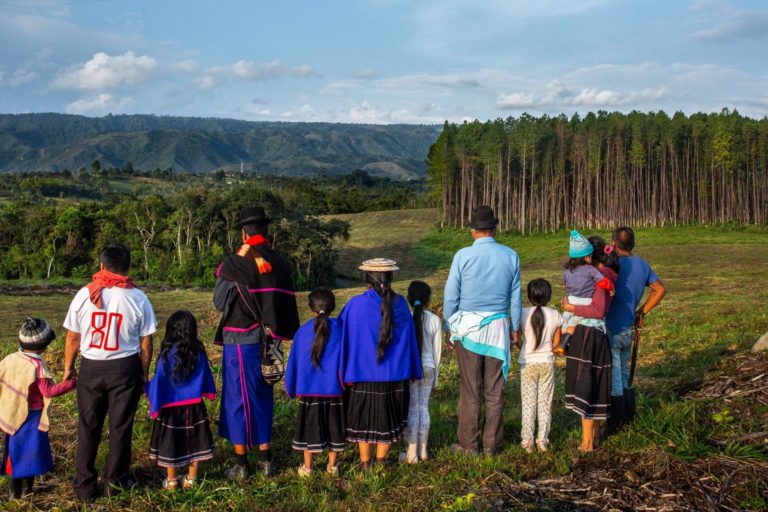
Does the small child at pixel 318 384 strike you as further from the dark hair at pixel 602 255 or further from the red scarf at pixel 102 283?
the dark hair at pixel 602 255

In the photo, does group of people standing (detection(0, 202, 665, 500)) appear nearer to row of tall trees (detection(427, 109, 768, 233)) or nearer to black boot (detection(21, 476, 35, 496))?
black boot (detection(21, 476, 35, 496))

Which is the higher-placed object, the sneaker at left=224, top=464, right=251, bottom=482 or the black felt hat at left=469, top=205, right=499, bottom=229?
the black felt hat at left=469, top=205, right=499, bottom=229

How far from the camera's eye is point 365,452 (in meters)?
5.59

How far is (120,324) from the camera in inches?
201

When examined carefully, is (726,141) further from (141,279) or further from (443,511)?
(443,511)

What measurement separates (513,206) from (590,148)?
9.30 meters

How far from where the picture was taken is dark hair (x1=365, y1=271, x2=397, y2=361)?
546 cm

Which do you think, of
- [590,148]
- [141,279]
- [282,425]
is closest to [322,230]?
[141,279]

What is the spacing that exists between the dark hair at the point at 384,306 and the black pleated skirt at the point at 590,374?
1.69 metres

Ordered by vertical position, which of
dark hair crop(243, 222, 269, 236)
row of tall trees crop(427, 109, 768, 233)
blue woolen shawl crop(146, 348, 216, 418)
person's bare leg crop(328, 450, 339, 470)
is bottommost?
person's bare leg crop(328, 450, 339, 470)

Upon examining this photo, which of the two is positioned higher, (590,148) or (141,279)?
(590,148)

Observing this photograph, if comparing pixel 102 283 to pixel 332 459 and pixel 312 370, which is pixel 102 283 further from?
pixel 332 459

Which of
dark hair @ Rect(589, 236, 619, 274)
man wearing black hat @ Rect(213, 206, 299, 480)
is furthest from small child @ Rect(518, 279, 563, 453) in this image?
man wearing black hat @ Rect(213, 206, 299, 480)

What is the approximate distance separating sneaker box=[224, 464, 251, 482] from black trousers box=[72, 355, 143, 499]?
826 millimetres
